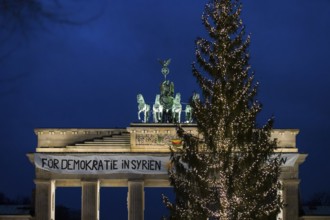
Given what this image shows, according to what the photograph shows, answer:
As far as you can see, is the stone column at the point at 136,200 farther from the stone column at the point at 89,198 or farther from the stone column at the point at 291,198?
the stone column at the point at 291,198

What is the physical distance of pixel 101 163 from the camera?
6675 cm

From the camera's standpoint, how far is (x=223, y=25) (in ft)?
148

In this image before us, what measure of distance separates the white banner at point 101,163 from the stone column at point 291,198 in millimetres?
2302

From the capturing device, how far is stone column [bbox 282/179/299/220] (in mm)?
68062

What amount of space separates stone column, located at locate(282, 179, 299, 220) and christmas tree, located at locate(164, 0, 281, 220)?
75.2 feet

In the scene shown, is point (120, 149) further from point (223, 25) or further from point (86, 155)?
point (223, 25)

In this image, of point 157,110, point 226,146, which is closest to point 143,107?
point 157,110

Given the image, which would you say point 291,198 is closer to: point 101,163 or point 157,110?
point 157,110

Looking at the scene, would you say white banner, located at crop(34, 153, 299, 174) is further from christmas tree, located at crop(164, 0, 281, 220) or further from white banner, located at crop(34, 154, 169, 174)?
christmas tree, located at crop(164, 0, 281, 220)

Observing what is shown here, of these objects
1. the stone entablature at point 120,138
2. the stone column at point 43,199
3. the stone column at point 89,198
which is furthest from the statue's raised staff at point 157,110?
the stone column at point 43,199

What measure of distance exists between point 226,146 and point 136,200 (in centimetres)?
2417

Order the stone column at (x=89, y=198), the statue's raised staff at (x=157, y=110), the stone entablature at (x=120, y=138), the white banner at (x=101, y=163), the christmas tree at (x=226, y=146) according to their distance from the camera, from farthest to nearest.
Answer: the statue's raised staff at (x=157, y=110)
the stone entablature at (x=120, y=138)
the stone column at (x=89, y=198)
the white banner at (x=101, y=163)
the christmas tree at (x=226, y=146)

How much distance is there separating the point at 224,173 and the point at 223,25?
7018 mm

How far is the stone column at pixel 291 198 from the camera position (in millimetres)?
68062
